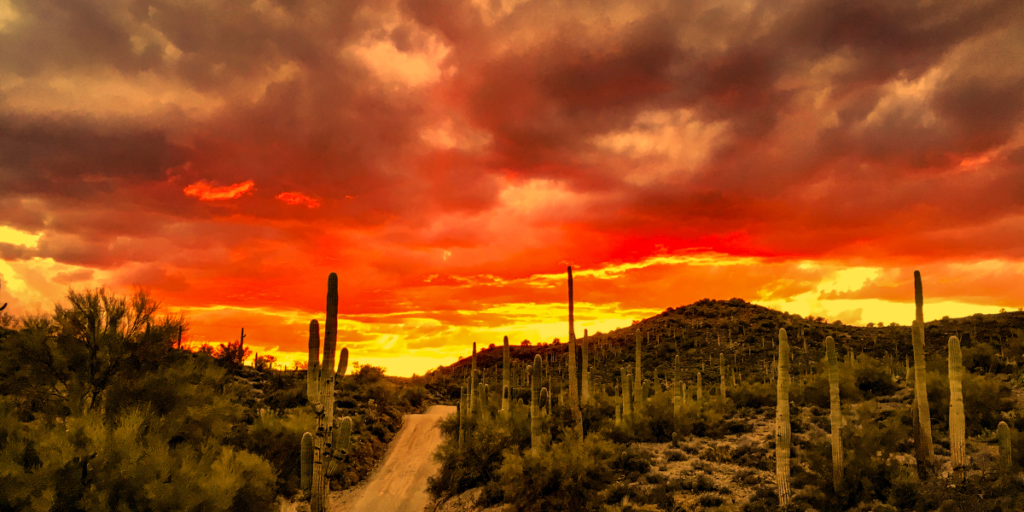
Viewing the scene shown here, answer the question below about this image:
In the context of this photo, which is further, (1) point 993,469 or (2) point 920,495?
(1) point 993,469

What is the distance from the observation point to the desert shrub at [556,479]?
17688mm

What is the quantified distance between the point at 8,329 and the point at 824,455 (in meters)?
26.6

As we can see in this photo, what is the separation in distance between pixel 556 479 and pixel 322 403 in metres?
8.43

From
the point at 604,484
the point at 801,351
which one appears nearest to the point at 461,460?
the point at 604,484

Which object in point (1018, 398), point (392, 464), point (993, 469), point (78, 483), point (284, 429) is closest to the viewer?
point (78, 483)

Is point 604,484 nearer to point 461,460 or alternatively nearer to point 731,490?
point 731,490

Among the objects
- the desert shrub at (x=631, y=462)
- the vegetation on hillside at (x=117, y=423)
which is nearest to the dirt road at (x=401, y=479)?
the vegetation on hillside at (x=117, y=423)

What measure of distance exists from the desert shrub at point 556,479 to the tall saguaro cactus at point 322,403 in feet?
A: 22.1

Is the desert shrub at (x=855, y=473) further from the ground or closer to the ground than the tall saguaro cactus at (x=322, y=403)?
closer to the ground

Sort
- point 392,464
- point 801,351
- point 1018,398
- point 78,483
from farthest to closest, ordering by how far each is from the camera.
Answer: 1. point 801,351
2. point 392,464
3. point 1018,398
4. point 78,483

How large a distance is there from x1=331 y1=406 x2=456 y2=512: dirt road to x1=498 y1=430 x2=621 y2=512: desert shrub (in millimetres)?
9800

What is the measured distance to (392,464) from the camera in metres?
33.9

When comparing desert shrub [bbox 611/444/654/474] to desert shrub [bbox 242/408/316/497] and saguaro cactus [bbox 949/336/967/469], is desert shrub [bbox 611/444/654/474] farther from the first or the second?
desert shrub [bbox 242/408/316/497]

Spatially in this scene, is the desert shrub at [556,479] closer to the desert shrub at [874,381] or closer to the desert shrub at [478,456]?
the desert shrub at [478,456]
